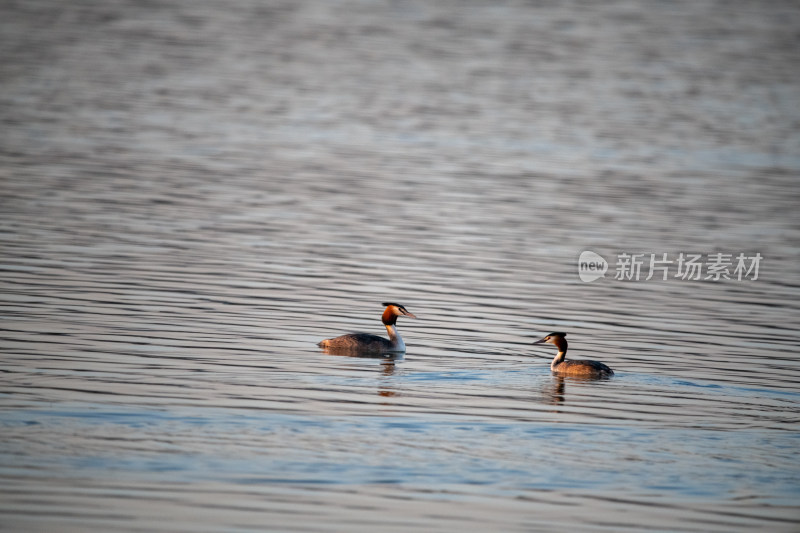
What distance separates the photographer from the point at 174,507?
36.0 feet

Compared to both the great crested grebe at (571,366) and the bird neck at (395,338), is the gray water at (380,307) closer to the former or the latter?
the great crested grebe at (571,366)

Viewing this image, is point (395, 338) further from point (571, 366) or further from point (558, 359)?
point (571, 366)

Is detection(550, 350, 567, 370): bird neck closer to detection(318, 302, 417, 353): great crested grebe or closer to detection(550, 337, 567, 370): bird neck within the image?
detection(550, 337, 567, 370): bird neck

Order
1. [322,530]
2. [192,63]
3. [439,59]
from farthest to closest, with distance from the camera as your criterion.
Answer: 1. [439,59]
2. [192,63]
3. [322,530]

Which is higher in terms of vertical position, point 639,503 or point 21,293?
point 21,293

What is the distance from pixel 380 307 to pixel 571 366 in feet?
17.0

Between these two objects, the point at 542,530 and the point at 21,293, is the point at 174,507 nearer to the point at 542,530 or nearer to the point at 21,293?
the point at 542,530

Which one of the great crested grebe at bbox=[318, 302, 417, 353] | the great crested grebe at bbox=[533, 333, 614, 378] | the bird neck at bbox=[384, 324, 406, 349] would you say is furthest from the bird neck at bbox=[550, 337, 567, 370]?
the great crested grebe at bbox=[318, 302, 417, 353]

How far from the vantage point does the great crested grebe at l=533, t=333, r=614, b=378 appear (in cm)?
1694

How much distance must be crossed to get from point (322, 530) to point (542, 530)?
1.82 meters

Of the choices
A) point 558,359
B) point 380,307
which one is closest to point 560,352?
point 558,359

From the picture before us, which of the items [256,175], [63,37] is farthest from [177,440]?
[63,37]

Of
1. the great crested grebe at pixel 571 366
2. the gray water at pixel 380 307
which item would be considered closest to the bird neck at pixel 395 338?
the gray water at pixel 380 307

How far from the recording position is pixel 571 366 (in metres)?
17.1
